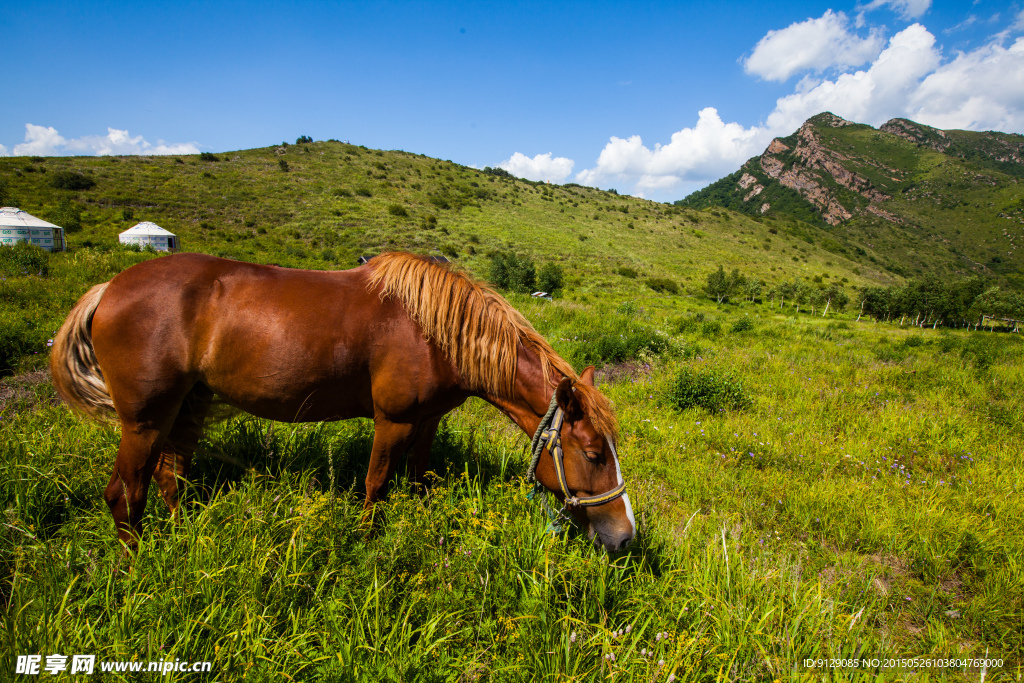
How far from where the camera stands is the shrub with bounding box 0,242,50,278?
26.8 feet

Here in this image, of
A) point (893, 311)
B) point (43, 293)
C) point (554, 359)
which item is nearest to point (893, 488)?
point (554, 359)

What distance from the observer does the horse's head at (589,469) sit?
8.04ft

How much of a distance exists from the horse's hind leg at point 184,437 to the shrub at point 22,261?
913cm

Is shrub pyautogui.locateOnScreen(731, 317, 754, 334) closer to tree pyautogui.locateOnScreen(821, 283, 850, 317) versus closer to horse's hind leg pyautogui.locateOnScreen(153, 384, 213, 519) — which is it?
horse's hind leg pyautogui.locateOnScreen(153, 384, 213, 519)

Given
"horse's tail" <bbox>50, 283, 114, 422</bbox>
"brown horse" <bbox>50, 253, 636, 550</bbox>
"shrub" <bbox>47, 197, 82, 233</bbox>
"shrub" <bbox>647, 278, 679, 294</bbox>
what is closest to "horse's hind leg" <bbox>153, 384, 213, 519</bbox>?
"brown horse" <bbox>50, 253, 636, 550</bbox>

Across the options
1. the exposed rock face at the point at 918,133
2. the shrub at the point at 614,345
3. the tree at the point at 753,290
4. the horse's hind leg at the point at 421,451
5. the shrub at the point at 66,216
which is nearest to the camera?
the horse's hind leg at the point at 421,451

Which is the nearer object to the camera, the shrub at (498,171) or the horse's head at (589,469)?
the horse's head at (589,469)

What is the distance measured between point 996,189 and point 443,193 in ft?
491

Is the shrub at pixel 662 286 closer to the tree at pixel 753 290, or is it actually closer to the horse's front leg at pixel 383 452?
the tree at pixel 753 290

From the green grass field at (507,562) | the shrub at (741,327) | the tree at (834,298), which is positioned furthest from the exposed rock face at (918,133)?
the green grass field at (507,562)

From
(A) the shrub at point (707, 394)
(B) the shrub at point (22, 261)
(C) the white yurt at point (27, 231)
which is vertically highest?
(C) the white yurt at point (27, 231)

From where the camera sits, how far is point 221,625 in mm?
1761

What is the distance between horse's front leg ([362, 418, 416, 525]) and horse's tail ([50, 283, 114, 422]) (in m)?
1.88

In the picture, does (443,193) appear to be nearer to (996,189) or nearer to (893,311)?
(893,311)
